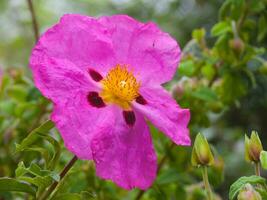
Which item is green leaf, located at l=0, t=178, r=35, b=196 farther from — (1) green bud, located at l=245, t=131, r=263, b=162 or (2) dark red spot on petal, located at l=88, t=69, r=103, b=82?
(1) green bud, located at l=245, t=131, r=263, b=162

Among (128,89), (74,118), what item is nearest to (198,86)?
(128,89)

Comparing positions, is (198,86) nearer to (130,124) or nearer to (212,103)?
(212,103)

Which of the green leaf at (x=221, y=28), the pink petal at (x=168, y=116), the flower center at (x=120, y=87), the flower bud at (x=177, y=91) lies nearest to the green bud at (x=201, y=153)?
the pink petal at (x=168, y=116)

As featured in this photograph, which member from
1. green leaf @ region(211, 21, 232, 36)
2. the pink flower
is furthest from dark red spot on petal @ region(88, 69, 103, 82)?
green leaf @ region(211, 21, 232, 36)

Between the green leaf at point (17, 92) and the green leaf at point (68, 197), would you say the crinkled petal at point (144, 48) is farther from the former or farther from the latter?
the green leaf at point (17, 92)

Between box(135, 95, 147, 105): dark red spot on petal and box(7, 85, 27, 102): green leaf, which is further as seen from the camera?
box(7, 85, 27, 102): green leaf

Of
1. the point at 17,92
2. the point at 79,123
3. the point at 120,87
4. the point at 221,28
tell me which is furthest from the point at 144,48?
the point at 17,92

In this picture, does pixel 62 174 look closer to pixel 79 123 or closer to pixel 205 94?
pixel 79 123
